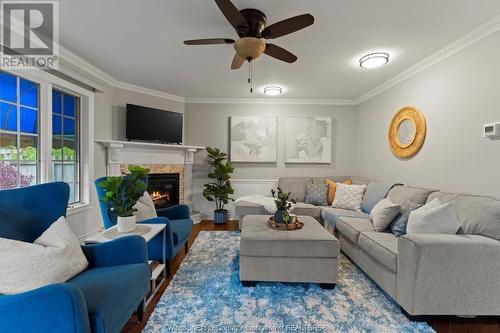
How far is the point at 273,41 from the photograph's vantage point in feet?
8.54

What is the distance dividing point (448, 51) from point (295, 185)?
111 inches

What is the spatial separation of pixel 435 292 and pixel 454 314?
0.23 meters

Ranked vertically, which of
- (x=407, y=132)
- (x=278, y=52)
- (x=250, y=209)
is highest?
(x=278, y=52)

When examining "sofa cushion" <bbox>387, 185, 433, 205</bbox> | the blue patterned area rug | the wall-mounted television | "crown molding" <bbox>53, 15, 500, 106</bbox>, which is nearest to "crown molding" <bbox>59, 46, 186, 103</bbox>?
"crown molding" <bbox>53, 15, 500, 106</bbox>

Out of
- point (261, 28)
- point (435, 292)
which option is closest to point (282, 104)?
point (261, 28)

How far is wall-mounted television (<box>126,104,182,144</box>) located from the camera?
399 cm

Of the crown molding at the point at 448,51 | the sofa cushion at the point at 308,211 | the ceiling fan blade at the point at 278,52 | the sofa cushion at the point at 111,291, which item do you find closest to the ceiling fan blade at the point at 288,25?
the ceiling fan blade at the point at 278,52

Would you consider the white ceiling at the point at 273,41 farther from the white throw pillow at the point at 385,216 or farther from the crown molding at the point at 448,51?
the white throw pillow at the point at 385,216

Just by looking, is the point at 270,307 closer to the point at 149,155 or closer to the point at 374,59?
the point at 374,59

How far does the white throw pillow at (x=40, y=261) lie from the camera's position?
1.27 m

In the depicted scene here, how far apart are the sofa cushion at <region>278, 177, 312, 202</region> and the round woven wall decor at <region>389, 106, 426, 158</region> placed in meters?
1.55

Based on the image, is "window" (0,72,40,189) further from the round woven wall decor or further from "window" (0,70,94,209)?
the round woven wall decor

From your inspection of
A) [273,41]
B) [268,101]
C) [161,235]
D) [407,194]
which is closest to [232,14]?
[273,41]

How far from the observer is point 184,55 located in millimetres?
2922
